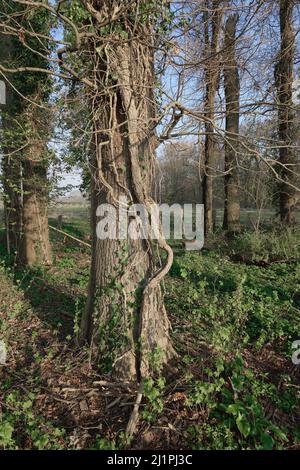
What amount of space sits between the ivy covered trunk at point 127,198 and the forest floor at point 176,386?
0.29 metres

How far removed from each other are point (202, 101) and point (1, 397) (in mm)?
4423

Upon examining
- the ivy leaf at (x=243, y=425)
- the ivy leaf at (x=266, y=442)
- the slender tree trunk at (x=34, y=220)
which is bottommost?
the ivy leaf at (x=266, y=442)

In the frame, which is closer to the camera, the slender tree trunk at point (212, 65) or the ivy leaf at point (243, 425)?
the ivy leaf at point (243, 425)

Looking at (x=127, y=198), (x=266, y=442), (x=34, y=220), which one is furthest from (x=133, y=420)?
(x=34, y=220)

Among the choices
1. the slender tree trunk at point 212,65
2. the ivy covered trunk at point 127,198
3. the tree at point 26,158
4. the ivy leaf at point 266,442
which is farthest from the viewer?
the tree at point 26,158

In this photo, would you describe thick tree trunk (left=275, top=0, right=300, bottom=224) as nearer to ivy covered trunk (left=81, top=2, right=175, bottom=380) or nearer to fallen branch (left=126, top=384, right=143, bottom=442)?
ivy covered trunk (left=81, top=2, right=175, bottom=380)

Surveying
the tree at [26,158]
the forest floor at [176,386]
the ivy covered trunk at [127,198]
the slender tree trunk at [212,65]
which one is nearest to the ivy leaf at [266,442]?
the forest floor at [176,386]

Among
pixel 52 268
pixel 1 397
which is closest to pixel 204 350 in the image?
pixel 1 397

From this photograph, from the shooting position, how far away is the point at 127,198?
2764 millimetres

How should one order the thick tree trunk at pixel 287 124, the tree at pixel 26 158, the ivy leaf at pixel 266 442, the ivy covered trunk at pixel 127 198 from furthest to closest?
the thick tree trunk at pixel 287 124 → the tree at pixel 26 158 → the ivy covered trunk at pixel 127 198 → the ivy leaf at pixel 266 442

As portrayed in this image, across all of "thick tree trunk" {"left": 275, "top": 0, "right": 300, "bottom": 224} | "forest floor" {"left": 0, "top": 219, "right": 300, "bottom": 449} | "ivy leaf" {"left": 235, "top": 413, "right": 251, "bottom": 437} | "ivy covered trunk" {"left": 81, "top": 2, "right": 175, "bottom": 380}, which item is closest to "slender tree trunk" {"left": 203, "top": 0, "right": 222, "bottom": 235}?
"ivy covered trunk" {"left": 81, "top": 2, "right": 175, "bottom": 380}

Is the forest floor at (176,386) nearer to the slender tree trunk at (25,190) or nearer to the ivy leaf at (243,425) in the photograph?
the ivy leaf at (243,425)

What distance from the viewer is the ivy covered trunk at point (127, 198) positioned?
2.66 metres

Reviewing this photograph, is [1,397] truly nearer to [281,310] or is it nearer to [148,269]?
[148,269]
